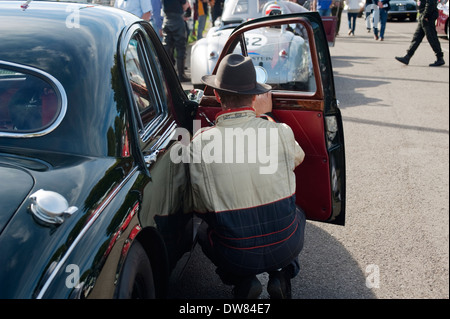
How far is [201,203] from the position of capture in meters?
2.68

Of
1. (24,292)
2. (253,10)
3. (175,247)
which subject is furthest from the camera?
(253,10)

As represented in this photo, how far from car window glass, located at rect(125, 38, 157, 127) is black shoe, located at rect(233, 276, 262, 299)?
968 millimetres

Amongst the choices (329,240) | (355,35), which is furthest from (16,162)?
(355,35)

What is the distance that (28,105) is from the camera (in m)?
2.30

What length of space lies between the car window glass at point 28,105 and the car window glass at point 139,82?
435 millimetres

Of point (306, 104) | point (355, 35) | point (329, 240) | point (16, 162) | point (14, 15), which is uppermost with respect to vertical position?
point (14, 15)

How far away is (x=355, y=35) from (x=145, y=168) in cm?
1844

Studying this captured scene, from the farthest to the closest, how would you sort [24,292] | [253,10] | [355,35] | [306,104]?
[355,35] < [253,10] < [306,104] < [24,292]

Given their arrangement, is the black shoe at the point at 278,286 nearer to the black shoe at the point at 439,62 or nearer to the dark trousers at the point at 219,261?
the dark trousers at the point at 219,261

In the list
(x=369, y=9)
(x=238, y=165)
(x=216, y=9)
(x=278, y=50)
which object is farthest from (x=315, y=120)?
(x=369, y=9)

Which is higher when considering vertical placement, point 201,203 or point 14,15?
point 14,15

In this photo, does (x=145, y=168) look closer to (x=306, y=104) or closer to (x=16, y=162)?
(x=16, y=162)

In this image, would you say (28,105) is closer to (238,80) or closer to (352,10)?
(238,80)
